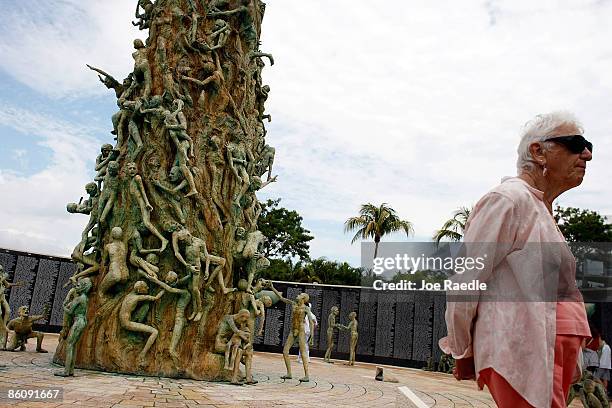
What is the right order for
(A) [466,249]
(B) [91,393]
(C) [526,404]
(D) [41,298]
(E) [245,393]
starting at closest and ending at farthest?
(C) [526,404]
(A) [466,249]
(B) [91,393]
(E) [245,393]
(D) [41,298]

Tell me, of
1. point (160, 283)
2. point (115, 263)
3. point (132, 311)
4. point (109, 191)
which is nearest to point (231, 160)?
point (109, 191)

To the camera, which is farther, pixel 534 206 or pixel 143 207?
pixel 143 207

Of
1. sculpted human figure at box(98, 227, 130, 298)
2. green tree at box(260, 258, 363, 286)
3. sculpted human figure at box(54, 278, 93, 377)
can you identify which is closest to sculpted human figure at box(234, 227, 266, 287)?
sculpted human figure at box(98, 227, 130, 298)

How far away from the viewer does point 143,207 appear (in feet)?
29.3

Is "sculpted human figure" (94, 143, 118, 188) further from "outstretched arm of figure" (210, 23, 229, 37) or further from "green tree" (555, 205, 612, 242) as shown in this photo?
"green tree" (555, 205, 612, 242)

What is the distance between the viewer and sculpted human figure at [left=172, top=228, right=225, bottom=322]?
8750 mm

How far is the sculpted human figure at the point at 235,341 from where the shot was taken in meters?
8.92

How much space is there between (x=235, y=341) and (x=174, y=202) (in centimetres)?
279

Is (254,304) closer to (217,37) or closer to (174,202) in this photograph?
(174,202)

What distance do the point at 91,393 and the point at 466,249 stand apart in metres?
5.91

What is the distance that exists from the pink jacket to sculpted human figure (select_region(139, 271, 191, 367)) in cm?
709

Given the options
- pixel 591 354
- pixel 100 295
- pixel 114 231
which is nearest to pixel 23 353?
pixel 100 295

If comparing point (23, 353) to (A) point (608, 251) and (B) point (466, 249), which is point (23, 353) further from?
(A) point (608, 251)

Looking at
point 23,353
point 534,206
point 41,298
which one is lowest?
point 23,353
